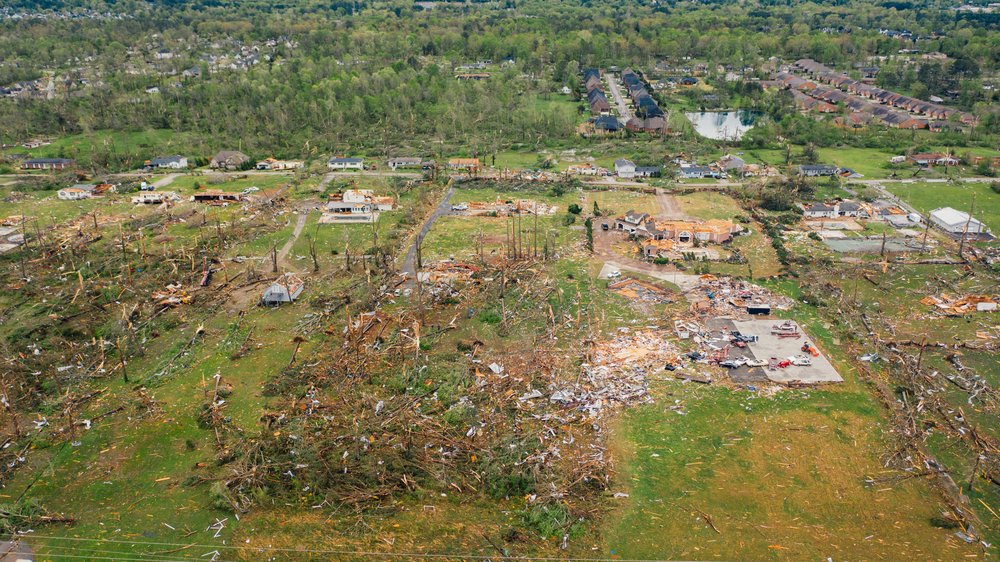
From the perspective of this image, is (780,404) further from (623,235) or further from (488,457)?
(623,235)

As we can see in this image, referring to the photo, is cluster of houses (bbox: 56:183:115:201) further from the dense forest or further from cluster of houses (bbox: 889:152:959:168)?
cluster of houses (bbox: 889:152:959:168)

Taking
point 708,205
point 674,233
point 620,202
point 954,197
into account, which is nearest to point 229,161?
point 620,202

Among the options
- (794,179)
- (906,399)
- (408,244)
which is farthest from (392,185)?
(906,399)

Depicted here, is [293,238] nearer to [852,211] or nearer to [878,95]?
[852,211]

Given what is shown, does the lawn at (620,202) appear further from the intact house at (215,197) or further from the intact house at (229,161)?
the intact house at (229,161)

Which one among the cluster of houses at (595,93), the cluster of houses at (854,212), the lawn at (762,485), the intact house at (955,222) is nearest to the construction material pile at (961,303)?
the intact house at (955,222)

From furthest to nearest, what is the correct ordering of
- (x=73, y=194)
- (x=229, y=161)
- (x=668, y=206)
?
1. (x=229, y=161)
2. (x=73, y=194)
3. (x=668, y=206)
